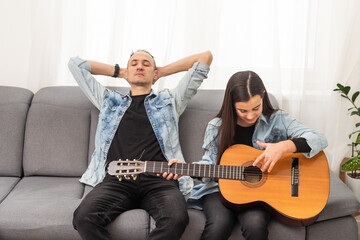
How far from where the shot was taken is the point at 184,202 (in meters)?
1.89

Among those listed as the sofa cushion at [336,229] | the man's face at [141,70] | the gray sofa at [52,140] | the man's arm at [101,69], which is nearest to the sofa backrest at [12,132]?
the gray sofa at [52,140]

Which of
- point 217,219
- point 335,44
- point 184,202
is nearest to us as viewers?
point 217,219

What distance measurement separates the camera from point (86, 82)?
2289 mm

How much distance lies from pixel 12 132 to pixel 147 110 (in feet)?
2.74

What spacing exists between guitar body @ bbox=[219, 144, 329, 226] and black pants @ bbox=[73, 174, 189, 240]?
25cm

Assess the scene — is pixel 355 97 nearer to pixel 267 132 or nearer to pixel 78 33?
pixel 267 132

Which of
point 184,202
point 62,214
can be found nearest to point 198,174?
point 184,202

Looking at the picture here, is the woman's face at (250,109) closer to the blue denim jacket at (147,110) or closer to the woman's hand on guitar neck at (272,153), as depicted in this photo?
the woman's hand on guitar neck at (272,153)

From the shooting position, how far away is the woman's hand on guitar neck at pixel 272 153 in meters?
1.78

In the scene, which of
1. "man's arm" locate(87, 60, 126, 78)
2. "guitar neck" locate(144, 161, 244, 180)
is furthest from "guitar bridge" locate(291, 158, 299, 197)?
"man's arm" locate(87, 60, 126, 78)

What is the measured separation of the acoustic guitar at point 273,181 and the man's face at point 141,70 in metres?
0.62

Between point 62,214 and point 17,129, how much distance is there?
0.76 meters

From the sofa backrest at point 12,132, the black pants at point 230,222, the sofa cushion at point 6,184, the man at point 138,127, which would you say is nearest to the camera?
the black pants at point 230,222

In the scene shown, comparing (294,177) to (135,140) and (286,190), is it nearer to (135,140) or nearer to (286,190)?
(286,190)
